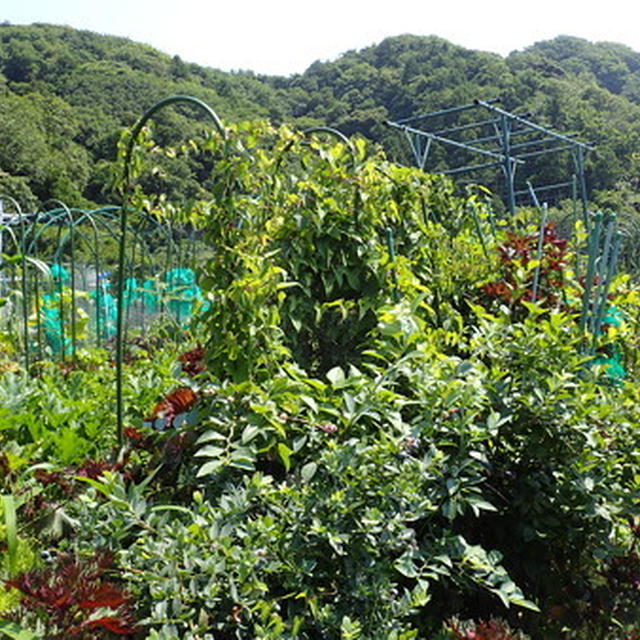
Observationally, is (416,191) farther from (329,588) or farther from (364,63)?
(364,63)

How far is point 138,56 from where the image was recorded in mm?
57281

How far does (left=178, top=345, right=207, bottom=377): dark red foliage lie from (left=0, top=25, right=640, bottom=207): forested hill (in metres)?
25.3

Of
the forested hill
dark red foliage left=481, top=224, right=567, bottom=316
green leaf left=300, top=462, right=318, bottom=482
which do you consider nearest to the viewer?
green leaf left=300, top=462, right=318, bottom=482

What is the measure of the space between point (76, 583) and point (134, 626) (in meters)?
0.17

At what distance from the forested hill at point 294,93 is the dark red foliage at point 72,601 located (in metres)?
27.0

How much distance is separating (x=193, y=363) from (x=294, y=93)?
2057 inches

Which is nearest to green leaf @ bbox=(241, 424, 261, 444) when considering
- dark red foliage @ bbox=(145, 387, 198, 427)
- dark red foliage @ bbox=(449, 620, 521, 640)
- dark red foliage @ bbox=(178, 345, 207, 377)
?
dark red foliage @ bbox=(145, 387, 198, 427)

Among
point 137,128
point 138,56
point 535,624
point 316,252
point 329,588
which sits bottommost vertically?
point 535,624

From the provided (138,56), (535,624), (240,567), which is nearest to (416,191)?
(535,624)

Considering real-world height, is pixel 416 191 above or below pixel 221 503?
above

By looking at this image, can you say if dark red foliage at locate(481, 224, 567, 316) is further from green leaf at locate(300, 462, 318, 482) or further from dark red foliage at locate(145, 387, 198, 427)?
green leaf at locate(300, 462, 318, 482)

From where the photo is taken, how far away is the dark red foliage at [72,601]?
1372mm

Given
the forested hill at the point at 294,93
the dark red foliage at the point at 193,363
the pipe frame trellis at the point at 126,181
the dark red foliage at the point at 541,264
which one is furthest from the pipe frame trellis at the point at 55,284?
the forested hill at the point at 294,93

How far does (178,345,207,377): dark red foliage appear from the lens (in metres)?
2.94
